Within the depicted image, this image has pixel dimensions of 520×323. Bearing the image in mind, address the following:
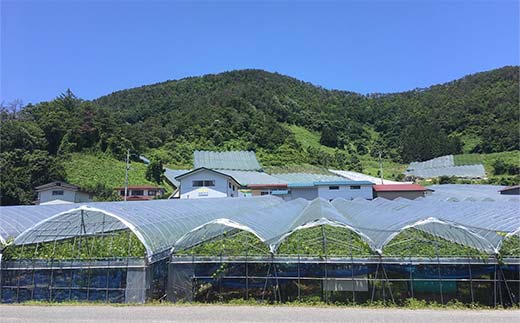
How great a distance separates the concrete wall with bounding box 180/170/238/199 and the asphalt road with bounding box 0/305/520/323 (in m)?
25.9

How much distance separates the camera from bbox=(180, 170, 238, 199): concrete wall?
36375mm

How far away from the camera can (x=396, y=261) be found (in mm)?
10906

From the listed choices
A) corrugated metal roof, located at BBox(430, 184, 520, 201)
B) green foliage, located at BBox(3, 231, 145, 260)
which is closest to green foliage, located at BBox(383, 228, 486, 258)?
green foliage, located at BBox(3, 231, 145, 260)

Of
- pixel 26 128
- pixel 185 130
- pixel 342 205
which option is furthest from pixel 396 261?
pixel 185 130

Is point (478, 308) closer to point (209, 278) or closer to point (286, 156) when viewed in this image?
point (209, 278)

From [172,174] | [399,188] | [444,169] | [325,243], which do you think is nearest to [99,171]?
[172,174]

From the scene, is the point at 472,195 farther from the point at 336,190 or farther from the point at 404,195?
the point at 336,190

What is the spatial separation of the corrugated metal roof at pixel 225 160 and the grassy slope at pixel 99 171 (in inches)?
256

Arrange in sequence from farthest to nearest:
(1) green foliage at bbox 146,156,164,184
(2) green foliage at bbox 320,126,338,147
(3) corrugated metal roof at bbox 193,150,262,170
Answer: (2) green foliage at bbox 320,126,338,147 < (3) corrugated metal roof at bbox 193,150,262,170 < (1) green foliage at bbox 146,156,164,184

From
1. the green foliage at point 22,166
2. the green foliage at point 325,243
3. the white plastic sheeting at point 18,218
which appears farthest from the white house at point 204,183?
the green foliage at point 325,243

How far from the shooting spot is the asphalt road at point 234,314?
9.19 meters

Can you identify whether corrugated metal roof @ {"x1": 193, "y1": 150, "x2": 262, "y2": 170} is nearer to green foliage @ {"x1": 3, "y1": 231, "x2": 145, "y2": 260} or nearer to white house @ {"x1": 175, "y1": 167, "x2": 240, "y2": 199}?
white house @ {"x1": 175, "y1": 167, "x2": 240, "y2": 199}

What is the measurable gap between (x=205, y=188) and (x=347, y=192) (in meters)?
14.5

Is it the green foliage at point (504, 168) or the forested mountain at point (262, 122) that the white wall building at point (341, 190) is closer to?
the forested mountain at point (262, 122)
